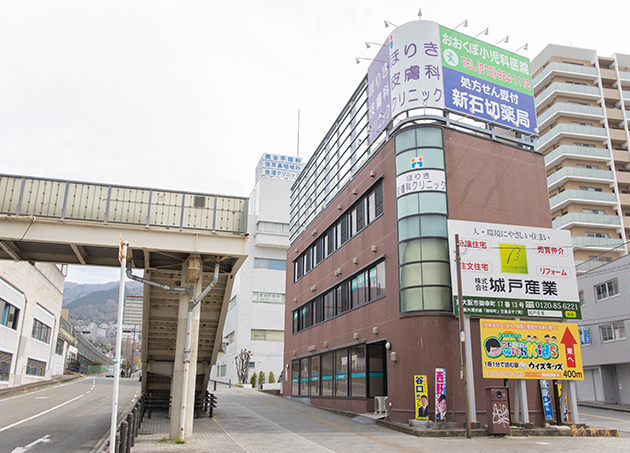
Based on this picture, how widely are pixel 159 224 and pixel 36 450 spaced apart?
677 cm

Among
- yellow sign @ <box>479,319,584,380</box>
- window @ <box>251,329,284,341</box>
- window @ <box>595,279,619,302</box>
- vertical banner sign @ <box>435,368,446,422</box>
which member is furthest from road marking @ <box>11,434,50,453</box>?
window @ <box>251,329,284,341</box>

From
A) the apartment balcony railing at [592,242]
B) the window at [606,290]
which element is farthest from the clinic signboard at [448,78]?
the apartment balcony railing at [592,242]

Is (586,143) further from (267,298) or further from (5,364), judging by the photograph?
→ (5,364)

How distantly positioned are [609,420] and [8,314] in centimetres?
3941

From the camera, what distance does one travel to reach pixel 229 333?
→ 2650 inches

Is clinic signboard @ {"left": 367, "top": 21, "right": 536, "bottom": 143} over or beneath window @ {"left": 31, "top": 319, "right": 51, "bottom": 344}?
over

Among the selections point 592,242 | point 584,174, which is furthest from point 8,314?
point 584,174

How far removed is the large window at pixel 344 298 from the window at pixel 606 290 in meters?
21.8

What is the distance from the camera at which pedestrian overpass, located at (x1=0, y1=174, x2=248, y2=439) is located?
48.1 feet

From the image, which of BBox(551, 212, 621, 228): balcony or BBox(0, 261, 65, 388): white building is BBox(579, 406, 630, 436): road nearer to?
BBox(551, 212, 621, 228): balcony

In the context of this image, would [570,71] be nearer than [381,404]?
No

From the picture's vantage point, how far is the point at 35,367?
46.3 metres

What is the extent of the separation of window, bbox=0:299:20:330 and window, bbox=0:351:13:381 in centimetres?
212

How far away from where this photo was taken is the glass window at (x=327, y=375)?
92.8ft
